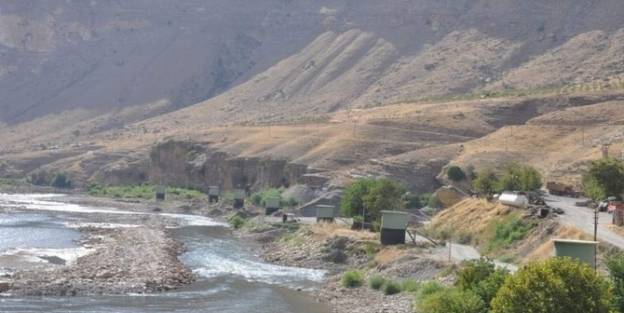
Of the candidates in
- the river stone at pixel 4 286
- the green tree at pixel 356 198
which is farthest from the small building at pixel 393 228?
the river stone at pixel 4 286

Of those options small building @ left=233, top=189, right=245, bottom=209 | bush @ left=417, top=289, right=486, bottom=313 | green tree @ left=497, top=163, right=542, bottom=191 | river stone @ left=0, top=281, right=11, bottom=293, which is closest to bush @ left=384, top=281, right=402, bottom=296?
bush @ left=417, top=289, right=486, bottom=313

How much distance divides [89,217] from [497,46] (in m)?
77.7

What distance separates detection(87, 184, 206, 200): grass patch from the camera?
105812 mm

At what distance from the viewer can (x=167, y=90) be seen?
176875 millimetres

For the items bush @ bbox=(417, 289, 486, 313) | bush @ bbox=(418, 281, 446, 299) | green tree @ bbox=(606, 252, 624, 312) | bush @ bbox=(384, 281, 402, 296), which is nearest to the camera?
green tree @ bbox=(606, 252, 624, 312)

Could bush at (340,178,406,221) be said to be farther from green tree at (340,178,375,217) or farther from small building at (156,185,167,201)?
small building at (156,185,167,201)

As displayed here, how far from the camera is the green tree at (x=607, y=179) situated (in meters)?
49.5

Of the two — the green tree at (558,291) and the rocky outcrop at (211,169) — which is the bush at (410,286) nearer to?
the green tree at (558,291)

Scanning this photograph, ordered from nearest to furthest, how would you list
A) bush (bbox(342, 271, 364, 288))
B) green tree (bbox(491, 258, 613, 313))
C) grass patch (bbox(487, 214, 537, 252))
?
green tree (bbox(491, 258, 613, 313)) < bush (bbox(342, 271, 364, 288)) < grass patch (bbox(487, 214, 537, 252))

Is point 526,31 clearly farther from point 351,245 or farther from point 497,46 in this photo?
point 351,245

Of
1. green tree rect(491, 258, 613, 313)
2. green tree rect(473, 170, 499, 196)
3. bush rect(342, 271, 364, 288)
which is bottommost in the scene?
bush rect(342, 271, 364, 288)

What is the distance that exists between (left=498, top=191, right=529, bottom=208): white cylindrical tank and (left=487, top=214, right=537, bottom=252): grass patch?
1240 millimetres

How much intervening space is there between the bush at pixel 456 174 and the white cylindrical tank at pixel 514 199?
1060 inches

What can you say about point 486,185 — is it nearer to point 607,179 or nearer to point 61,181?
point 607,179
